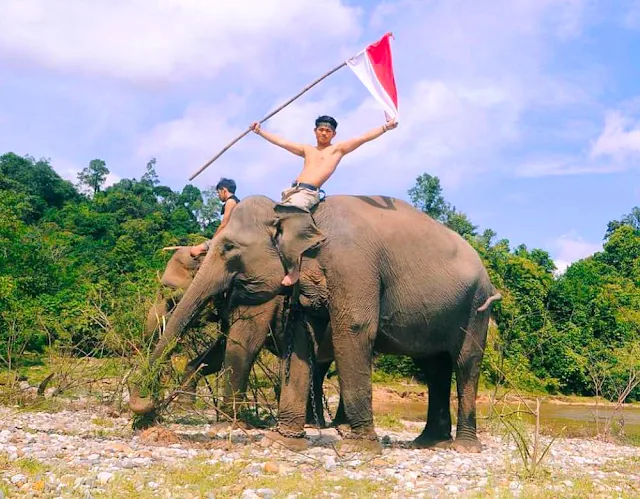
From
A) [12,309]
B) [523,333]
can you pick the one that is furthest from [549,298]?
[12,309]

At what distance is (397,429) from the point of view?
15617mm

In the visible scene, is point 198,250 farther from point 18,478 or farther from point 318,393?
point 18,478

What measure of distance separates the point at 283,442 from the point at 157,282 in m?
5.00

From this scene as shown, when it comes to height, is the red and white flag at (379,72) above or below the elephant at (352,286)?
above

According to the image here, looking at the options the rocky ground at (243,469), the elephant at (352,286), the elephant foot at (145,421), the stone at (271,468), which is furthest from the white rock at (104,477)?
the elephant foot at (145,421)

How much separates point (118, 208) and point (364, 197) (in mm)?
54430

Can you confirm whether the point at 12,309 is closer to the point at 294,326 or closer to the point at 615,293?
the point at 294,326

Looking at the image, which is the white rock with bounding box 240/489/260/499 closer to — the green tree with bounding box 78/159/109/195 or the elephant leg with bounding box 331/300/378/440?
the elephant leg with bounding box 331/300/378/440

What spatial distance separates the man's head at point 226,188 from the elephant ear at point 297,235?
2597mm

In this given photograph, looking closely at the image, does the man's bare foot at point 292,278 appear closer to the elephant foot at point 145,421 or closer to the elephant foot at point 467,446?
the elephant foot at point 145,421

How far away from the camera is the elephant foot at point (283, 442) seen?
32.1ft

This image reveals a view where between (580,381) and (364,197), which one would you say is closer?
(364,197)

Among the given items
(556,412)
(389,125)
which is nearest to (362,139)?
(389,125)

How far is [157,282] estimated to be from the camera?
Answer: 13.9 meters
